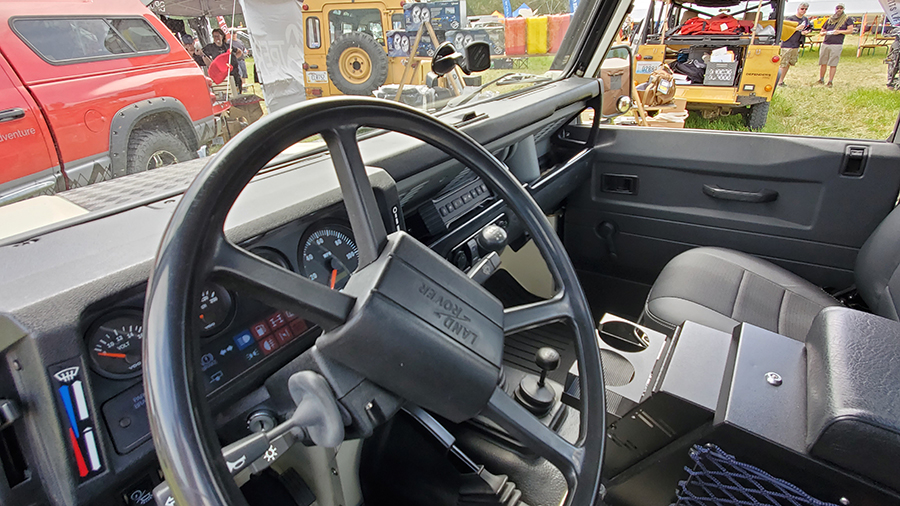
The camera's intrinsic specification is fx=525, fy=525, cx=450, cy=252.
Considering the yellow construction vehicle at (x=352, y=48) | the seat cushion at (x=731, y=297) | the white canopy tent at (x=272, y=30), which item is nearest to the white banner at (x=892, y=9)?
the seat cushion at (x=731, y=297)

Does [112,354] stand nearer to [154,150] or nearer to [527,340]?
[154,150]

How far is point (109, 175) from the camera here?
143 centimetres

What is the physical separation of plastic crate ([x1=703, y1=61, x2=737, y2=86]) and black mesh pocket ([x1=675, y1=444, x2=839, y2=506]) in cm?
718

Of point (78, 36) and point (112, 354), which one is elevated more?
point (78, 36)

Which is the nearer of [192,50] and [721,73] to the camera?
[192,50]

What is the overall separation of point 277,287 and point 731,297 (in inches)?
64.2

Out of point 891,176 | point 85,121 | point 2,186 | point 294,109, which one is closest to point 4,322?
point 294,109

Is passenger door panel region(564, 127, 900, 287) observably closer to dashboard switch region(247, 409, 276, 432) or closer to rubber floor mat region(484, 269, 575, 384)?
rubber floor mat region(484, 269, 575, 384)

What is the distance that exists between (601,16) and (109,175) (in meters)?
1.99

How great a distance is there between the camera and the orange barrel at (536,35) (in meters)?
2.20

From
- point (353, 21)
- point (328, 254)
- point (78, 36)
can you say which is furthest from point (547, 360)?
point (353, 21)

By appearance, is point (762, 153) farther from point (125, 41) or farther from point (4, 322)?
point (125, 41)

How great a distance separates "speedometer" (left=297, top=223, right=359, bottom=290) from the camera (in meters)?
1.00

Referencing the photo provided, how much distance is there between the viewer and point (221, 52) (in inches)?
87.9
